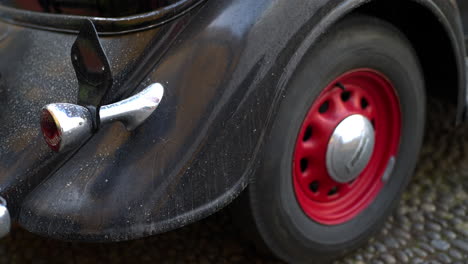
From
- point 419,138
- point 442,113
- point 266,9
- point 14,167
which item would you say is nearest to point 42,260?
point 14,167

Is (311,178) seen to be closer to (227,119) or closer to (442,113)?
(227,119)

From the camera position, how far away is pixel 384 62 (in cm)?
195

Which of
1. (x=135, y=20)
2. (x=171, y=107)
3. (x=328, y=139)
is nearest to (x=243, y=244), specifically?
(x=328, y=139)

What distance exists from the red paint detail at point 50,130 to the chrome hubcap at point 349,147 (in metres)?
0.96

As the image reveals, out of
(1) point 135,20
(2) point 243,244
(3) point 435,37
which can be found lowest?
(2) point 243,244

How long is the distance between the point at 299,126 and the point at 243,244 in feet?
2.47

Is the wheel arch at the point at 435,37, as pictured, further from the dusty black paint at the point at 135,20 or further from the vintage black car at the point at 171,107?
the dusty black paint at the point at 135,20

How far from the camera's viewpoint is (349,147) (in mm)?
1952

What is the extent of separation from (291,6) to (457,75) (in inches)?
36.1

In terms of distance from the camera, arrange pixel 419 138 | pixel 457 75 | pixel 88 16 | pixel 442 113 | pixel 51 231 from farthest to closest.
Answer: pixel 442 113 → pixel 419 138 → pixel 457 75 → pixel 88 16 → pixel 51 231

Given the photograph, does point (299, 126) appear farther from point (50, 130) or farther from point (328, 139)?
point (50, 130)

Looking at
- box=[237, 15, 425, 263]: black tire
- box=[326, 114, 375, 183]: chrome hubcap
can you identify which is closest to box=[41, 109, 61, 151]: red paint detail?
box=[237, 15, 425, 263]: black tire

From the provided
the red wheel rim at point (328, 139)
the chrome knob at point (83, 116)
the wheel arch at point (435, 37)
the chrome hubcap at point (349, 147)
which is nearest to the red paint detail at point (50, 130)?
the chrome knob at point (83, 116)

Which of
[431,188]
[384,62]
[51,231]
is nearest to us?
[51,231]
